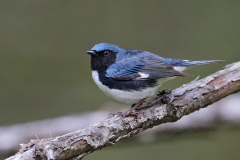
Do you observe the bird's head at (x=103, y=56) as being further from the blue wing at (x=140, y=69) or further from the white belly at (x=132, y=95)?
the white belly at (x=132, y=95)

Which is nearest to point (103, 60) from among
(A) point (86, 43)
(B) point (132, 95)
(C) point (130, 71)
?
(C) point (130, 71)

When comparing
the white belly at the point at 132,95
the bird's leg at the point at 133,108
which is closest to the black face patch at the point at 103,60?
the white belly at the point at 132,95

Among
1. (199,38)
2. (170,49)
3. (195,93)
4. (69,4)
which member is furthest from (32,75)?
(195,93)

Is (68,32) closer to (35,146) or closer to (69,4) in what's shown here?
(69,4)

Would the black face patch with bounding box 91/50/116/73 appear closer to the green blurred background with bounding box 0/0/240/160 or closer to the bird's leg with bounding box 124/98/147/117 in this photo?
the bird's leg with bounding box 124/98/147/117

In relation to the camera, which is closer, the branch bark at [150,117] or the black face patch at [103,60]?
the branch bark at [150,117]

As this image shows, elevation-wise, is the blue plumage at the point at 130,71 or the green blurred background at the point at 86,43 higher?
the green blurred background at the point at 86,43

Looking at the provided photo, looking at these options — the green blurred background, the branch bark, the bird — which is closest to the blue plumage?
the bird
